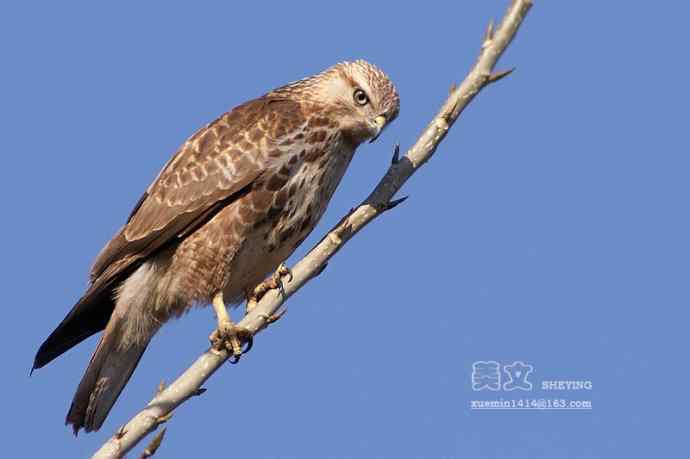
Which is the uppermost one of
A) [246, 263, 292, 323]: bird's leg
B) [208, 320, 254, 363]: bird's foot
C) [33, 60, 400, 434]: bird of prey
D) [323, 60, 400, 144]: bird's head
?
[323, 60, 400, 144]: bird's head

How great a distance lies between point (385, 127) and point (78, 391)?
2327 mm

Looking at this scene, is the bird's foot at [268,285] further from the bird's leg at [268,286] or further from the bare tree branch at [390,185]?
the bare tree branch at [390,185]

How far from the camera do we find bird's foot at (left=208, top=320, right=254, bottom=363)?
5.05m

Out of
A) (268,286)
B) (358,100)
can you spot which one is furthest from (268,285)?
(358,100)

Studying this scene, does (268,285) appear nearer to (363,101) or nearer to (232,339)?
(232,339)

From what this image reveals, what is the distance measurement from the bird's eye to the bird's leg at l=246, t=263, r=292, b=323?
113 centimetres

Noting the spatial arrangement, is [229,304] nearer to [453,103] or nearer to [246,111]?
[246,111]

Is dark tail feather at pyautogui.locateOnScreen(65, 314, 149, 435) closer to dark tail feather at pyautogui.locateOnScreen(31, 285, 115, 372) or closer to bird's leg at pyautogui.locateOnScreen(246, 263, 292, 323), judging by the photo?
dark tail feather at pyautogui.locateOnScreen(31, 285, 115, 372)

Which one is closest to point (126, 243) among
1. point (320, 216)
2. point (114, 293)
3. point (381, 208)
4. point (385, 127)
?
point (114, 293)

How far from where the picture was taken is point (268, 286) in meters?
5.55

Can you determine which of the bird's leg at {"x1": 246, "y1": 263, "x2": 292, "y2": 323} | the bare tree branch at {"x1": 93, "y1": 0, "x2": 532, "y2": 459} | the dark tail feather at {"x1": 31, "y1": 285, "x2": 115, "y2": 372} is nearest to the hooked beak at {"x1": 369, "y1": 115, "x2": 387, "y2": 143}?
the bird's leg at {"x1": 246, "y1": 263, "x2": 292, "y2": 323}

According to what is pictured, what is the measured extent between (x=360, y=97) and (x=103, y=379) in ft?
7.30

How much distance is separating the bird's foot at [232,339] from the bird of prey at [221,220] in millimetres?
299

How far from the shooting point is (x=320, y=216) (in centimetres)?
596
